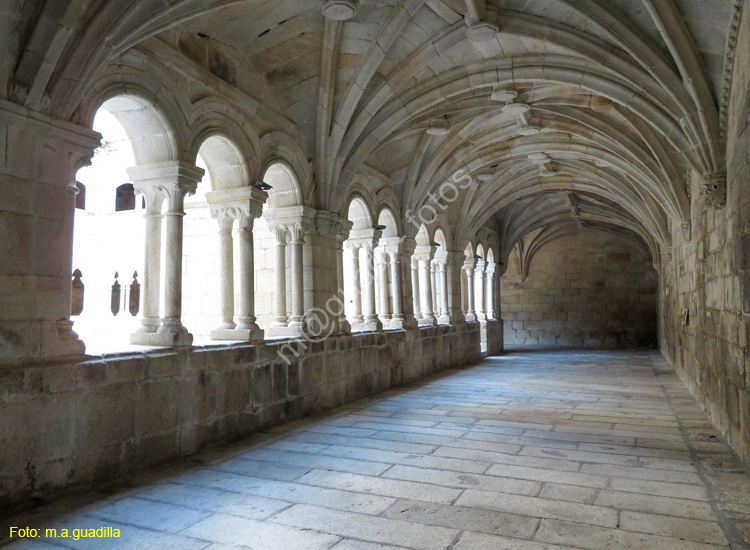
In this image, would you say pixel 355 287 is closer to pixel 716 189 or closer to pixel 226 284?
pixel 226 284

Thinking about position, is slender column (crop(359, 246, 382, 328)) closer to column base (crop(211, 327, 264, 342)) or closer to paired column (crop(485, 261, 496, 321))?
column base (crop(211, 327, 264, 342))

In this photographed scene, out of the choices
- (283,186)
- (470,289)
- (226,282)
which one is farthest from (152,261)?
(470,289)

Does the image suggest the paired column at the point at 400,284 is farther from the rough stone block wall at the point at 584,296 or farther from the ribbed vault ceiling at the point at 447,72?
the rough stone block wall at the point at 584,296

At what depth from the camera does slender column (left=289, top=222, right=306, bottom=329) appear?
564 cm

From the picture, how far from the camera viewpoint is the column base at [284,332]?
18.0 ft

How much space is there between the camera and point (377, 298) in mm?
8359

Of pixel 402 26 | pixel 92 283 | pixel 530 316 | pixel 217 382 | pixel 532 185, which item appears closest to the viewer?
pixel 217 382

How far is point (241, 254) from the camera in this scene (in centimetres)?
499

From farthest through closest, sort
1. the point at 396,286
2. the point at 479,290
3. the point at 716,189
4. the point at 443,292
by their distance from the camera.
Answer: the point at 479,290
the point at 443,292
the point at 396,286
the point at 716,189

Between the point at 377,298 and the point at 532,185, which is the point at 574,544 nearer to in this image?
the point at 377,298

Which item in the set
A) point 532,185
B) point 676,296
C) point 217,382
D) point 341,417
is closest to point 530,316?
point 532,185

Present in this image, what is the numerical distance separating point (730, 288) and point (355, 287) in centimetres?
450

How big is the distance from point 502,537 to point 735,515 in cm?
120

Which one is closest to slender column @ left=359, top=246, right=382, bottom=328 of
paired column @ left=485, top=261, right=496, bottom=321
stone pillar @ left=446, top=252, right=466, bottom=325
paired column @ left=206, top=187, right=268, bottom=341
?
paired column @ left=206, top=187, right=268, bottom=341
